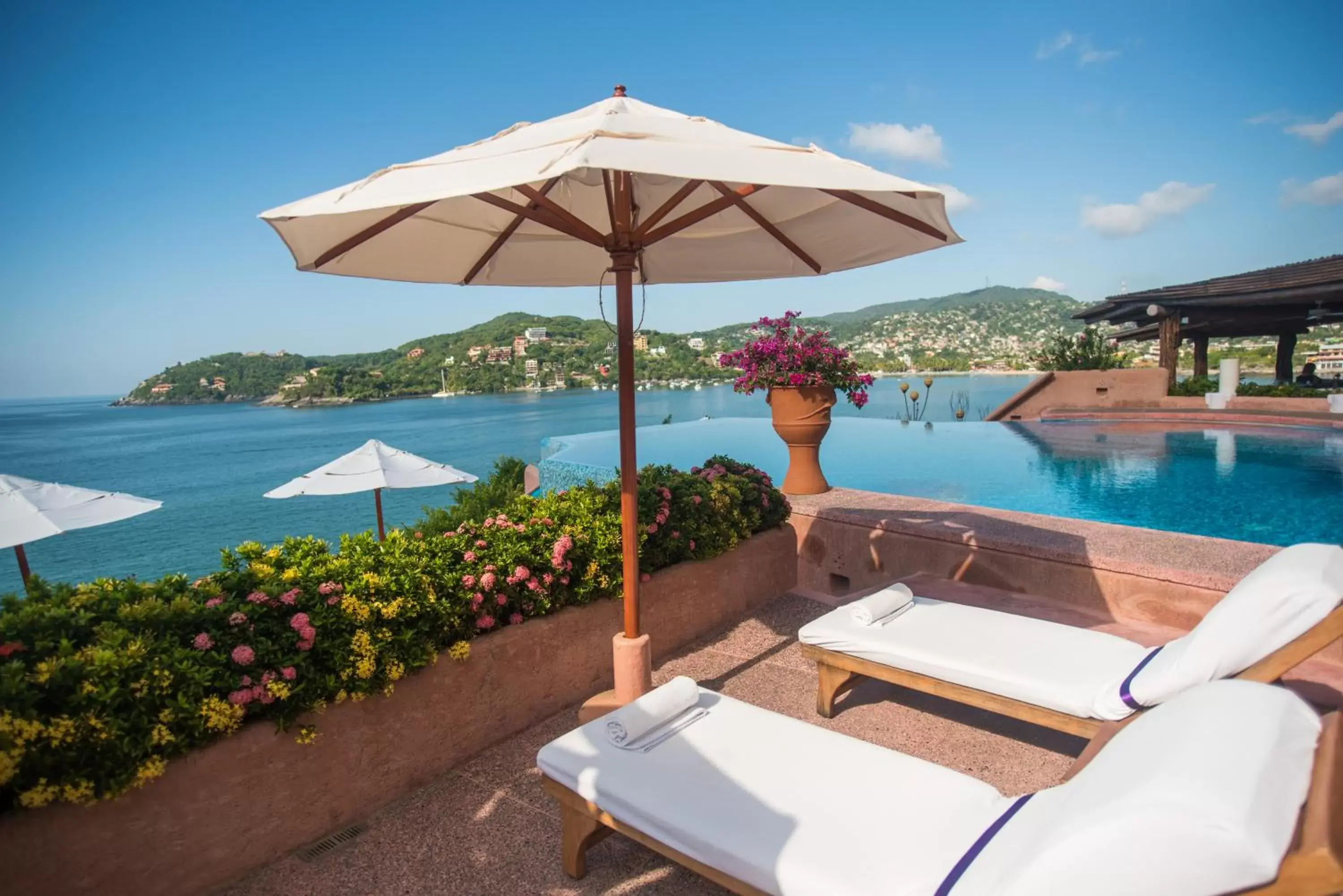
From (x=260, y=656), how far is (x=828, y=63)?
703 inches

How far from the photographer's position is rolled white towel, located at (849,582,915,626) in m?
3.26

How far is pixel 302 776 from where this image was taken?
2365 mm

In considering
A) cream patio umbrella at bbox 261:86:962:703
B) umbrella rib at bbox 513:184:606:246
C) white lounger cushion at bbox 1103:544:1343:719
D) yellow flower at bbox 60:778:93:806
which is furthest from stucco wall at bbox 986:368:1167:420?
yellow flower at bbox 60:778:93:806

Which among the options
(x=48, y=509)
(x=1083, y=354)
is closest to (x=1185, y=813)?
(x=48, y=509)

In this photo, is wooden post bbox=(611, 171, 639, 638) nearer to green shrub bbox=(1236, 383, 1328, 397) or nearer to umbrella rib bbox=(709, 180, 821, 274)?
umbrella rib bbox=(709, 180, 821, 274)

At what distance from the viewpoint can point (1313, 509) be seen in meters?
7.66

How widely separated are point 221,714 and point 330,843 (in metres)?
0.67

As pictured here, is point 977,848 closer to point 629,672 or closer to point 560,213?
point 629,672

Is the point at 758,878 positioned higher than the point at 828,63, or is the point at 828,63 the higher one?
the point at 828,63

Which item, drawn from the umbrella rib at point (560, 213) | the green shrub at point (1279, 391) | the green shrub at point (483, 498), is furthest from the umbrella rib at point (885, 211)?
the green shrub at point (1279, 391)

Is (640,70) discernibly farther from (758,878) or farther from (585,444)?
(758,878)

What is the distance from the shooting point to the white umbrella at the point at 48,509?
508 cm

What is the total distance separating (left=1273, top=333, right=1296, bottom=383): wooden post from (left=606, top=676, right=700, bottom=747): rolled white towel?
26.4 m

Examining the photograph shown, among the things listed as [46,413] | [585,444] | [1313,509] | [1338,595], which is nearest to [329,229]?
[1338,595]
